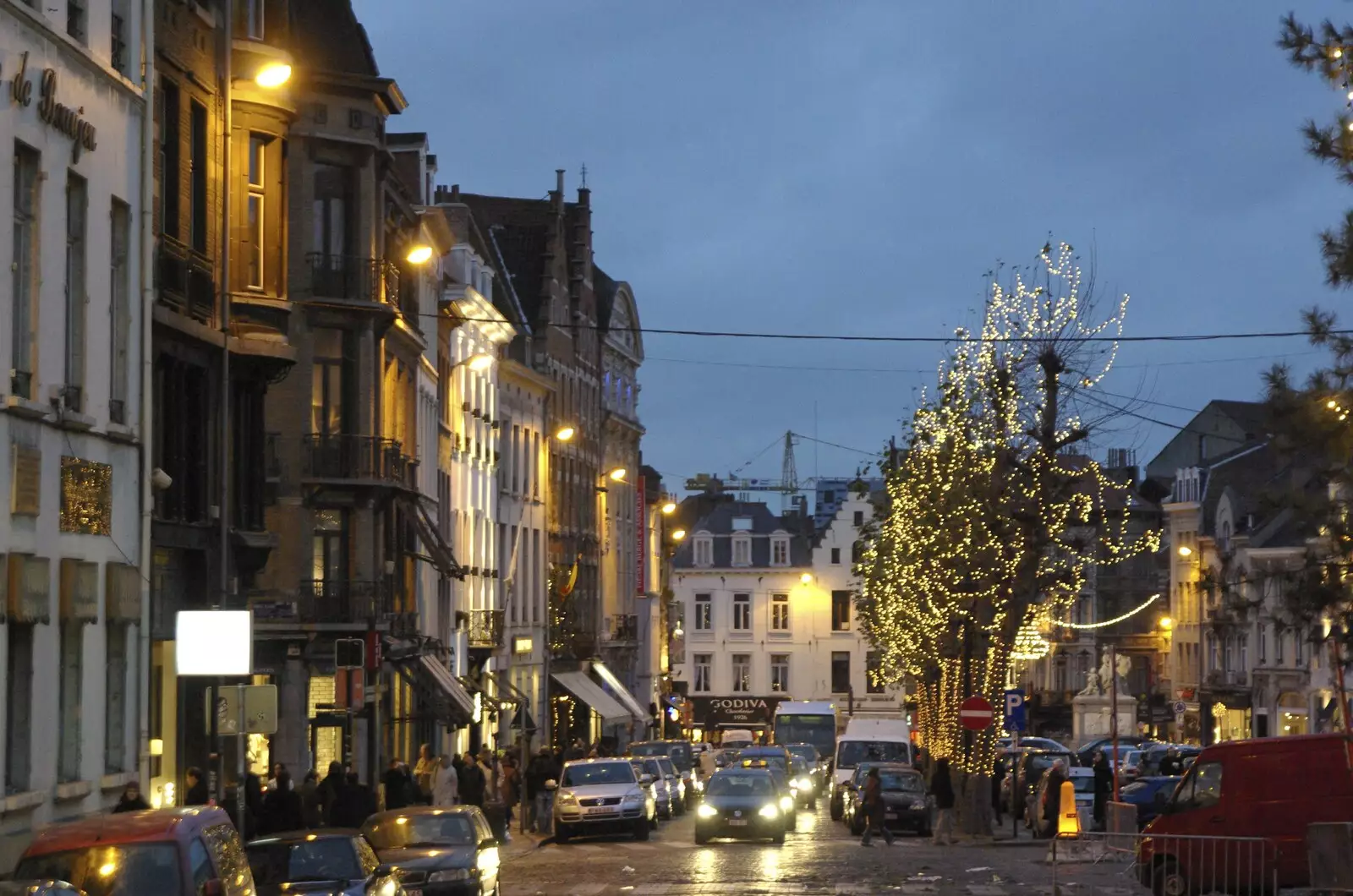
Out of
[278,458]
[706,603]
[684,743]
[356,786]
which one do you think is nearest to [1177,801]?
[356,786]

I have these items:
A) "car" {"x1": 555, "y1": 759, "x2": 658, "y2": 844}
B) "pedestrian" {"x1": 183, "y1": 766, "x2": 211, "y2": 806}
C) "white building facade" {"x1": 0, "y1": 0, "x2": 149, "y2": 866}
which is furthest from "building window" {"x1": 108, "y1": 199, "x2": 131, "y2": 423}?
"car" {"x1": 555, "y1": 759, "x2": 658, "y2": 844}

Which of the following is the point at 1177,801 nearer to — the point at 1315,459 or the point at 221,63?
the point at 1315,459

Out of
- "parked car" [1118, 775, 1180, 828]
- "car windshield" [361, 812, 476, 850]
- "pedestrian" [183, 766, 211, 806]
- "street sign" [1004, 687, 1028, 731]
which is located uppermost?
"street sign" [1004, 687, 1028, 731]

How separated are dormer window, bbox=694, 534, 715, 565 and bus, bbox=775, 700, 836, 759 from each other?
50027 millimetres

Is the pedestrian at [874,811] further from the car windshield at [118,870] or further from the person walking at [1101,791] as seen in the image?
the car windshield at [118,870]

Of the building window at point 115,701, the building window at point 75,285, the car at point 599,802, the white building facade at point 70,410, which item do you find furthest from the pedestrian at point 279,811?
the car at point 599,802

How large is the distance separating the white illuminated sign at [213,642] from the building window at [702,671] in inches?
4325

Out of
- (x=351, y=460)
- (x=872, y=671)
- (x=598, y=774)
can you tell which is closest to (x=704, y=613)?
(x=872, y=671)

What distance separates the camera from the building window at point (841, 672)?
133750 mm

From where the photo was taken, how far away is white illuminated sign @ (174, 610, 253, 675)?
87.0 ft

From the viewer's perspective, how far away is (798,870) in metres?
36.7

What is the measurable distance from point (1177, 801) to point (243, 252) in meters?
18.5

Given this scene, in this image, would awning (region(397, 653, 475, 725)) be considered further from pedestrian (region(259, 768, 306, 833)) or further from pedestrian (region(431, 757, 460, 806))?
pedestrian (region(259, 768, 306, 833))

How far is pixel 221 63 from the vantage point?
31.1m
